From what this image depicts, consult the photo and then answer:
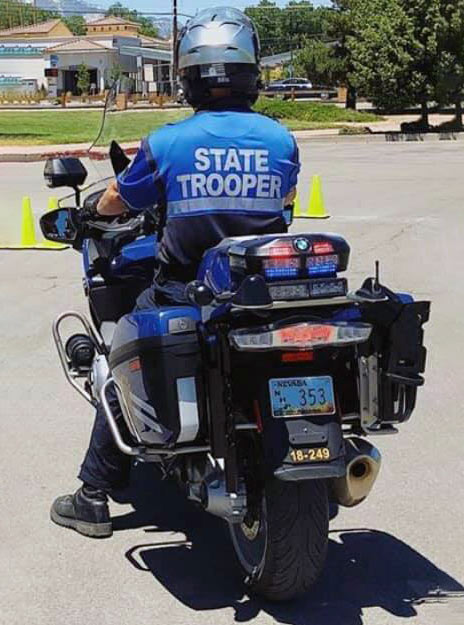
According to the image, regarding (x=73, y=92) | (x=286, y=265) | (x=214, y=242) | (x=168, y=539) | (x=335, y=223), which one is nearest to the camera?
(x=286, y=265)

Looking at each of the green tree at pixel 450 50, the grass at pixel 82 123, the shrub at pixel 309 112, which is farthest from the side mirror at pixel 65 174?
the shrub at pixel 309 112

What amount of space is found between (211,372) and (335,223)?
10.7m

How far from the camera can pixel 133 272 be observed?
15.5 feet

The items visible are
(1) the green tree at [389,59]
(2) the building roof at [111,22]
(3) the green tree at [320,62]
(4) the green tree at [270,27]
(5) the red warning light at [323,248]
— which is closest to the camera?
(5) the red warning light at [323,248]

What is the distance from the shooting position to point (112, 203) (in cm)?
432

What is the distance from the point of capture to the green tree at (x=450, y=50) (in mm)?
34438

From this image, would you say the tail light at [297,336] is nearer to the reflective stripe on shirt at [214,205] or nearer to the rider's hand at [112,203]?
the reflective stripe on shirt at [214,205]

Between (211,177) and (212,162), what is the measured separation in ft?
0.18

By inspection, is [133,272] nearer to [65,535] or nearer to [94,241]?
[94,241]

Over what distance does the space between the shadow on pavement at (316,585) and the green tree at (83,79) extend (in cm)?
8207

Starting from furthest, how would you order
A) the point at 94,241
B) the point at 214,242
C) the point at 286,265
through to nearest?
1. the point at 94,241
2. the point at 214,242
3. the point at 286,265

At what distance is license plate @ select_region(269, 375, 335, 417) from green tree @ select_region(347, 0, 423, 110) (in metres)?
32.6

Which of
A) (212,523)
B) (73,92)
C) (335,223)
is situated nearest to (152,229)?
(212,523)

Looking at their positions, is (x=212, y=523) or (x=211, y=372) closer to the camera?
(x=211, y=372)
